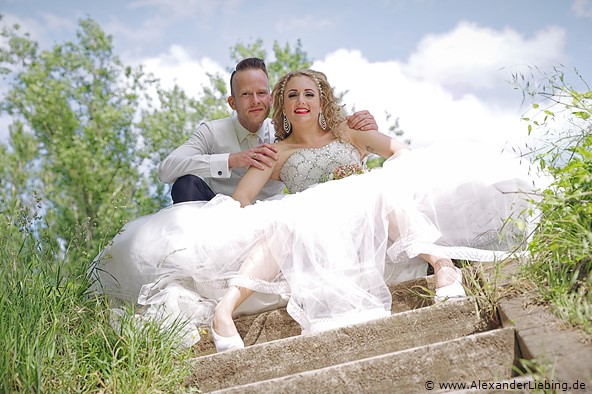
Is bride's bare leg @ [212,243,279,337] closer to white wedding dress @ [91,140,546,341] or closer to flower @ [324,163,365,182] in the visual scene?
white wedding dress @ [91,140,546,341]

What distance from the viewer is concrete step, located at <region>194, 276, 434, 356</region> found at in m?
3.20

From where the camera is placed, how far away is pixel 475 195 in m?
3.32

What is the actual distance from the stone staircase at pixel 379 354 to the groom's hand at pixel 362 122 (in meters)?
1.47

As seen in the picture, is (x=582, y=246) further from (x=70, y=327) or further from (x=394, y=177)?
(x=70, y=327)

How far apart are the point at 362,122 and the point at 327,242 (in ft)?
5.07

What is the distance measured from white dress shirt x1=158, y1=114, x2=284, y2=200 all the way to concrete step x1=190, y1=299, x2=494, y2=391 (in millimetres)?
2065

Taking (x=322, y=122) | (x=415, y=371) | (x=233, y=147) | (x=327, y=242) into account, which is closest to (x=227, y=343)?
(x=327, y=242)

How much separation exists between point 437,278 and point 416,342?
42cm

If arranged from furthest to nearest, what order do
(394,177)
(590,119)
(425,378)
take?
(394,177), (590,119), (425,378)

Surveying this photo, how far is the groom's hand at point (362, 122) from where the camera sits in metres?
4.38

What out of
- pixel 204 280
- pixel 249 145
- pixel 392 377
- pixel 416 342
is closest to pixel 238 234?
pixel 204 280

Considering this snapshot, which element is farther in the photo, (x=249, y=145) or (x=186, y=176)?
(x=249, y=145)

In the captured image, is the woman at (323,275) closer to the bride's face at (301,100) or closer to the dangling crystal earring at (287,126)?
the bride's face at (301,100)

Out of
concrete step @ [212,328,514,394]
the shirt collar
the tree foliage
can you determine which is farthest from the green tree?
concrete step @ [212,328,514,394]
